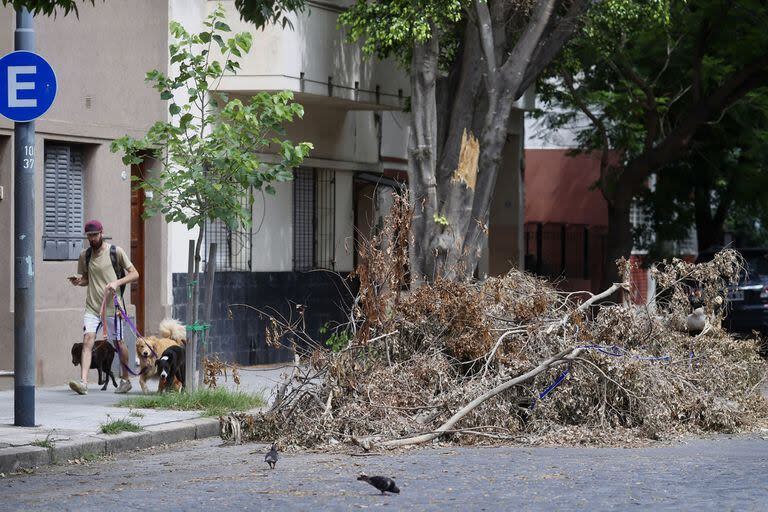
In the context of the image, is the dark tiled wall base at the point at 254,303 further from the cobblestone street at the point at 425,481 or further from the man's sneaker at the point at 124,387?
the cobblestone street at the point at 425,481

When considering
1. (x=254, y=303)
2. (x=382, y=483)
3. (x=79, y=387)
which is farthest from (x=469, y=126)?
(x=382, y=483)

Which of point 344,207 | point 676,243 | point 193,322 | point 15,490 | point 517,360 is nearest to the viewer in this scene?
point 15,490

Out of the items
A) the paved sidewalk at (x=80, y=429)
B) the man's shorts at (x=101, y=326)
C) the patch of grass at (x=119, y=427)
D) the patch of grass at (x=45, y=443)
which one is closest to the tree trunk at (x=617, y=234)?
the paved sidewalk at (x=80, y=429)

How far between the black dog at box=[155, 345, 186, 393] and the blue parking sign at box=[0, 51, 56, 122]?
11.5 feet

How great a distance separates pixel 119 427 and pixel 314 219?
1011cm

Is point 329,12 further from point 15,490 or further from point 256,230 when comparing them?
point 15,490

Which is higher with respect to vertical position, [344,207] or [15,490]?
[344,207]

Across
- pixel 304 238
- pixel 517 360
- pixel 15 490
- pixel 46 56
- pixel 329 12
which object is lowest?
pixel 15 490

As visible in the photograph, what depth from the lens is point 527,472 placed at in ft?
29.2

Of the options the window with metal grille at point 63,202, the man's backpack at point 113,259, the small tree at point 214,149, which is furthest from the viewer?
the window with metal grille at point 63,202

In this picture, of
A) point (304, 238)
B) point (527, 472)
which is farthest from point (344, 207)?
point (527, 472)

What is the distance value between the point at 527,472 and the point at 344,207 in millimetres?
13022

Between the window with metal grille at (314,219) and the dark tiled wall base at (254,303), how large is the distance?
0.27m

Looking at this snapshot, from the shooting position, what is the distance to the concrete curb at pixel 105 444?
31.8ft
